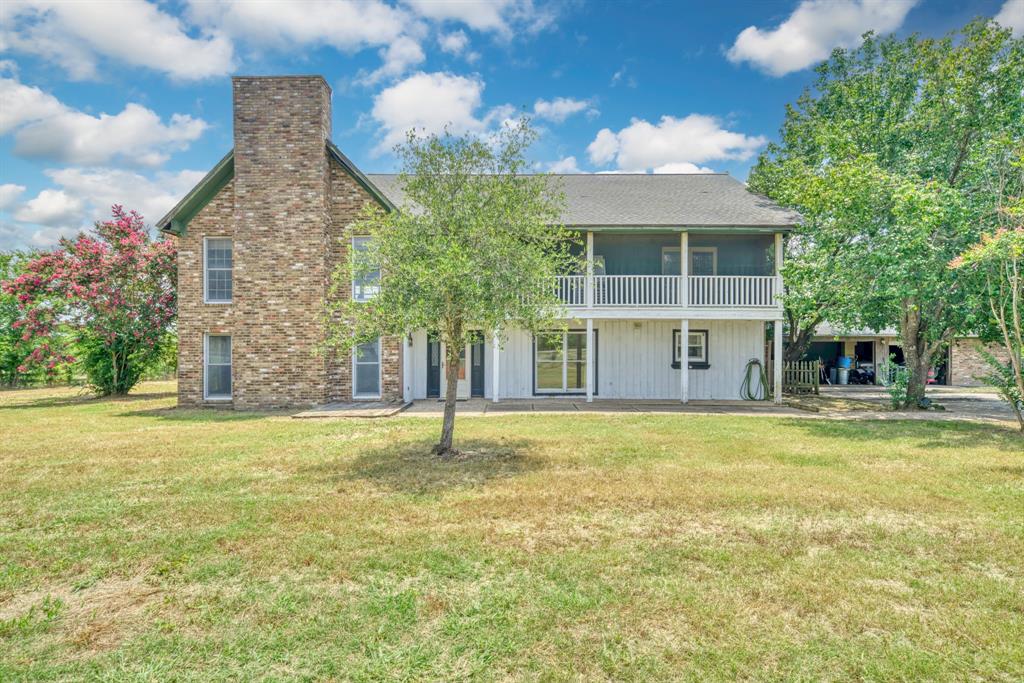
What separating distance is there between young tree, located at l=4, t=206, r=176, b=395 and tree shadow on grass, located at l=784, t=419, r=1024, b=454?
1996 centimetres

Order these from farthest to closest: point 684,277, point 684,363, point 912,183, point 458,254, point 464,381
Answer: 1. point 464,381
2. point 684,363
3. point 684,277
4. point 912,183
5. point 458,254

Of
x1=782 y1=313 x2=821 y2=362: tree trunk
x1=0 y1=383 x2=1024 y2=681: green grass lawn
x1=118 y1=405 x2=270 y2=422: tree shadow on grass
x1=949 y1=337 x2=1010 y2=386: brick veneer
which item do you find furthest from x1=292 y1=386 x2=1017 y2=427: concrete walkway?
x1=949 y1=337 x2=1010 y2=386: brick veneer

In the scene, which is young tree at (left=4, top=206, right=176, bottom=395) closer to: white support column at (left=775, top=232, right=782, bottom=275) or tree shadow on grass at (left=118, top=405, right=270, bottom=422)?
tree shadow on grass at (left=118, top=405, right=270, bottom=422)

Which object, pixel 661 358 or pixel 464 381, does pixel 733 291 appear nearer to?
pixel 661 358

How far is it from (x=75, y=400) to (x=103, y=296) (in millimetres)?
3729

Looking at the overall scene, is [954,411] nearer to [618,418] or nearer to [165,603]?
[618,418]

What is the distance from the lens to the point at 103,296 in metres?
17.8

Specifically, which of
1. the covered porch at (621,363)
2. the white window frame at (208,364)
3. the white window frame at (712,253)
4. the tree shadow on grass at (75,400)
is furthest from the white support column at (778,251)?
the tree shadow on grass at (75,400)

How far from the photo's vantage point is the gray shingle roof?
626 inches

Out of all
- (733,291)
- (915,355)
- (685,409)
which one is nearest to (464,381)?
(685,409)

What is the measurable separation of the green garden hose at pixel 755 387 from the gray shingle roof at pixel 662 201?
4.59 meters

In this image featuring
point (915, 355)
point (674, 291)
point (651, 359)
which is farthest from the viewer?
point (651, 359)

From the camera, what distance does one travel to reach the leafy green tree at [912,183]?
12266mm

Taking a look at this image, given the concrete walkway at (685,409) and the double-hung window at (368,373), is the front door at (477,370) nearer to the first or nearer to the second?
the concrete walkway at (685,409)
